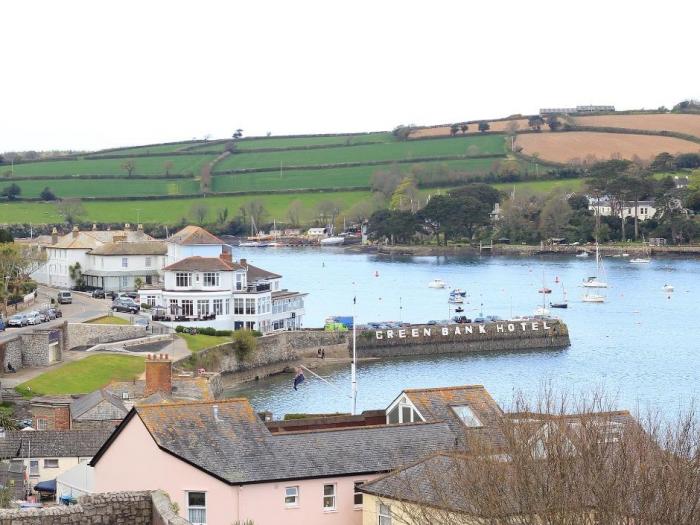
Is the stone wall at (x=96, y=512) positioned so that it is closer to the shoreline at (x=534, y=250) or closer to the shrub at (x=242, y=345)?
the shrub at (x=242, y=345)

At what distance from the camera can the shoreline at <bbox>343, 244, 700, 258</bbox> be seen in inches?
6614

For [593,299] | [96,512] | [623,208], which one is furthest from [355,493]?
[623,208]

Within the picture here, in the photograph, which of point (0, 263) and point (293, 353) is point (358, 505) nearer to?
point (293, 353)

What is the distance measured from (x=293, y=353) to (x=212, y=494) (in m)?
49.9

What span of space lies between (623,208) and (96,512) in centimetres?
17173

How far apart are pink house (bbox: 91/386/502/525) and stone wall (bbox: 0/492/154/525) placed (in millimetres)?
6118

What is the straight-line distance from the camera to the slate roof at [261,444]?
22.9 m

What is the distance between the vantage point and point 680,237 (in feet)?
571

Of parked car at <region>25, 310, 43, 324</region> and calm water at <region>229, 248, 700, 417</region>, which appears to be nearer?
calm water at <region>229, 248, 700, 417</region>

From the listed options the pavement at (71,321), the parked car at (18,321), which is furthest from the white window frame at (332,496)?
the parked car at (18,321)

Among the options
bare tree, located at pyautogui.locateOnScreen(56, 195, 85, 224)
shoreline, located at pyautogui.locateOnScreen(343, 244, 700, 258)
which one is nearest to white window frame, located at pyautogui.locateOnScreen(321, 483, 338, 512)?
shoreline, located at pyautogui.locateOnScreen(343, 244, 700, 258)

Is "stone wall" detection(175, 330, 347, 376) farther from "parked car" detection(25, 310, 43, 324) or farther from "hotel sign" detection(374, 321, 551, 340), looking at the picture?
"parked car" detection(25, 310, 43, 324)

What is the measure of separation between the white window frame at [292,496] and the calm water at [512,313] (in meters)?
9.92

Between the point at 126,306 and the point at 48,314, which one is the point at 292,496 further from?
the point at 126,306
